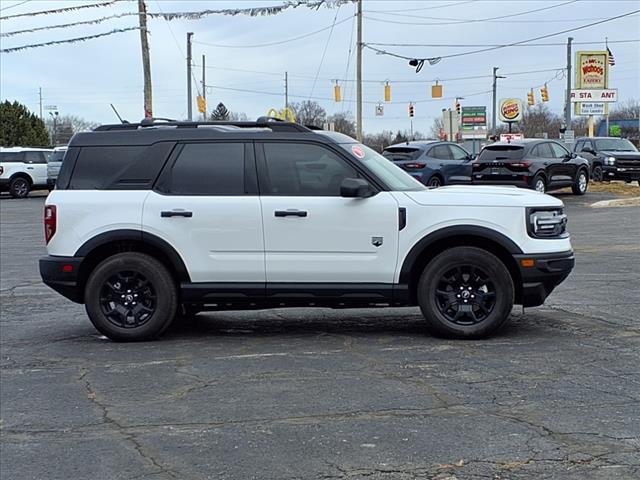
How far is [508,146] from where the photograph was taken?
901 inches

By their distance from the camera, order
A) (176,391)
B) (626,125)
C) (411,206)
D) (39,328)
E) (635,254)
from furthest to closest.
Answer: (626,125) < (635,254) < (39,328) < (411,206) < (176,391)

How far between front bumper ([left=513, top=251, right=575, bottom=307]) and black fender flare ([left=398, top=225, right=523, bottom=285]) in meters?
0.13

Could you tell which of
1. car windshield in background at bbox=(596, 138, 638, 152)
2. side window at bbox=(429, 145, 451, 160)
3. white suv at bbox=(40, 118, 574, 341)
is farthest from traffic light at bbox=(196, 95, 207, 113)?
white suv at bbox=(40, 118, 574, 341)

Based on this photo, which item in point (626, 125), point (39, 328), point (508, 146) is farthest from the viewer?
point (626, 125)

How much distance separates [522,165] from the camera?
22328 mm

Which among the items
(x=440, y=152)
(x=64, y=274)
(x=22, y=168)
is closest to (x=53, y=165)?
(x=22, y=168)

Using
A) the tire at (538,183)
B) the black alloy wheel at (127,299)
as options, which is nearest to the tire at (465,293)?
the black alloy wheel at (127,299)

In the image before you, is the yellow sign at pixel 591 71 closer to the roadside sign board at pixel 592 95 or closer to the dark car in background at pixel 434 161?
the roadside sign board at pixel 592 95

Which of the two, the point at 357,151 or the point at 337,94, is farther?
the point at 337,94

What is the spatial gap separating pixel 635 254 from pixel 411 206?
7259 mm

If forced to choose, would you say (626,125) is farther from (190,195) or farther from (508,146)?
(190,195)

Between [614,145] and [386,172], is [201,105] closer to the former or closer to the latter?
[614,145]

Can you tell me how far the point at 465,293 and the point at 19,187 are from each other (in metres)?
31.4

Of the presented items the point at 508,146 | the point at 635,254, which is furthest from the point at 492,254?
the point at 508,146
